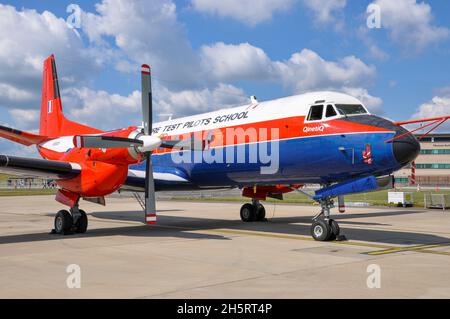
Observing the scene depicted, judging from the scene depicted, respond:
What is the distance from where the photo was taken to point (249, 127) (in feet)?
45.4

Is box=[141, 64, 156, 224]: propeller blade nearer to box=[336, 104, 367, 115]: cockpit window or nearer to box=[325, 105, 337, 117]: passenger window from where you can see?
box=[325, 105, 337, 117]: passenger window

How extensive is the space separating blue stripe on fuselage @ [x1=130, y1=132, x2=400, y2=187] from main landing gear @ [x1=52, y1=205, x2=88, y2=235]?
374 centimetres

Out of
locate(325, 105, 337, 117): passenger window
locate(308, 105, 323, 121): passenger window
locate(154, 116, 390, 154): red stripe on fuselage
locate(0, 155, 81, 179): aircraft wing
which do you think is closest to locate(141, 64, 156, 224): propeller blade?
locate(0, 155, 81, 179): aircraft wing

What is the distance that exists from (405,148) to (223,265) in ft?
16.2

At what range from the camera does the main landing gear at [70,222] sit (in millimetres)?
14188

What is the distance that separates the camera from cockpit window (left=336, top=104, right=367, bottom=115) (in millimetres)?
11945

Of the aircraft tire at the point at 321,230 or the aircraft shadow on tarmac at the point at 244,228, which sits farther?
the aircraft shadow on tarmac at the point at 244,228

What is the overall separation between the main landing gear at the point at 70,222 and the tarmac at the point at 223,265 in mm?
347

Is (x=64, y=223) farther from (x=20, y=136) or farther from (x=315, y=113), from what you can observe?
(x=315, y=113)

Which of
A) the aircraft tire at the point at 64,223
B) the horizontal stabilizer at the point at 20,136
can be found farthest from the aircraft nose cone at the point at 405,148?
the horizontal stabilizer at the point at 20,136

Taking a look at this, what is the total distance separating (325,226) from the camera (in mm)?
12312

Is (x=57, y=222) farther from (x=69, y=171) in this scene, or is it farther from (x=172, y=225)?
(x=172, y=225)

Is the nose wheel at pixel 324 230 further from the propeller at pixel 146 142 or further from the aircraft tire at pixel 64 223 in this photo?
the aircraft tire at pixel 64 223
